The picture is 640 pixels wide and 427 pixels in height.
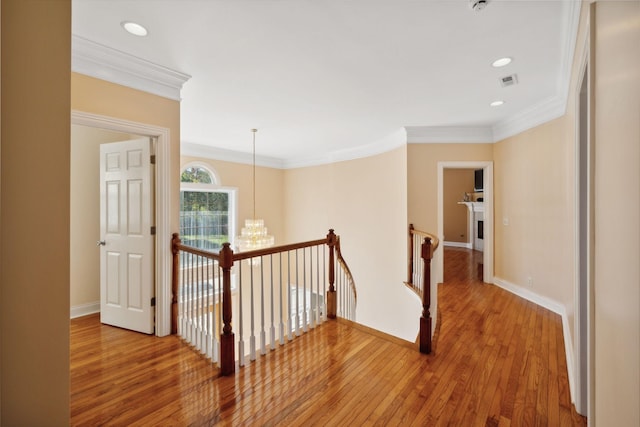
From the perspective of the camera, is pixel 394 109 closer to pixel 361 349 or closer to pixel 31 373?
pixel 361 349

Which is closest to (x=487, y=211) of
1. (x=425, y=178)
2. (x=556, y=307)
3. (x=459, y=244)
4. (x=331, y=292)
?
(x=425, y=178)

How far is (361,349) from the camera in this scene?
8.70ft

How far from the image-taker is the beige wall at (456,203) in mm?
9422

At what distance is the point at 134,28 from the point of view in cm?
216

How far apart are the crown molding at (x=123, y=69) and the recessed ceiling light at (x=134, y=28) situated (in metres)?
0.39

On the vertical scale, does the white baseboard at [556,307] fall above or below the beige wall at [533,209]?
below

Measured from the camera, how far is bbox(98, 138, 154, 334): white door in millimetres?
2957

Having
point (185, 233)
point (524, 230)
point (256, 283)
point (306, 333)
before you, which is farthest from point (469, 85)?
point (256, 283)

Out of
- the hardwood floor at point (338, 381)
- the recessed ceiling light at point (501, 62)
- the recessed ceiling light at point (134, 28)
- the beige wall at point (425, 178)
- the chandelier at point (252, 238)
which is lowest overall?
the hardwood floor at point (338, 381)

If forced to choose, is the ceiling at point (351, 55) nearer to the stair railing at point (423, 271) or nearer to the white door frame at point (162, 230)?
the white door frame at point (162, 230)

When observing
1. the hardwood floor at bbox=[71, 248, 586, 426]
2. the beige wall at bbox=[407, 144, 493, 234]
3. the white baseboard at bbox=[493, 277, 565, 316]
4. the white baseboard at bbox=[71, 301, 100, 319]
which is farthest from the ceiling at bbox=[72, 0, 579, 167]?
the white baseboard at bbox=[71, 301, 100, 319]

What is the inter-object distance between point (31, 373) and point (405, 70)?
3.21m

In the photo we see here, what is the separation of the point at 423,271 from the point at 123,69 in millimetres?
3504

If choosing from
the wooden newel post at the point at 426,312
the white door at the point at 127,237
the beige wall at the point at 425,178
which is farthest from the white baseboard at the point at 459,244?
the white door at the point at 127,237
